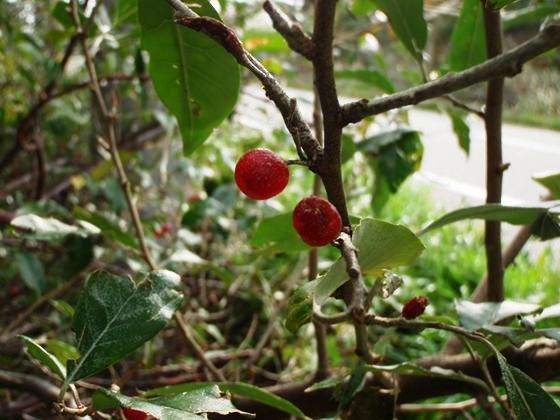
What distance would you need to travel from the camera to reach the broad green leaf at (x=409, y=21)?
0.70 metres

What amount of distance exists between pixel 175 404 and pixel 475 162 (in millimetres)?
6088

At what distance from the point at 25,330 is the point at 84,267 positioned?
1.85 feet

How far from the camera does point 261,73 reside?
379 mm

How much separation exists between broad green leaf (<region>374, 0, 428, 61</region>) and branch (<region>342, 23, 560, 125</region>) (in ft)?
1.14

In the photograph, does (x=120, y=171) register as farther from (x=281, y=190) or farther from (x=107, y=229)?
(x=281, y=190)

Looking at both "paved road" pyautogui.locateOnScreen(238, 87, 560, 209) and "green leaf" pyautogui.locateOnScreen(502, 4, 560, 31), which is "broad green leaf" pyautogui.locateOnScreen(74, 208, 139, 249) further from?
"paved road" pyautogui.locateOnScreen(238, 87, 560, 209)

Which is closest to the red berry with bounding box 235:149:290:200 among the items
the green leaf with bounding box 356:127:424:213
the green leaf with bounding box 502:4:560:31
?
the green leaf with bounding box 356:127:424:213

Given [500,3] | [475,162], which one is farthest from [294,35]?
[475,162]

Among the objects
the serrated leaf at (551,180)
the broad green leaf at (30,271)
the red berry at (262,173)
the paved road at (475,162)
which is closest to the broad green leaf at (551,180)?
the serrated leaf at (551,180)

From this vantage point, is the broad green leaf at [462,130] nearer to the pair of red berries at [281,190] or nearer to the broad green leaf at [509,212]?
the broad green leaf at [509,212]

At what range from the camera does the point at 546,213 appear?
1.92 ft

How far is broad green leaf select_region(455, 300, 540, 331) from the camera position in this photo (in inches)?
24.0

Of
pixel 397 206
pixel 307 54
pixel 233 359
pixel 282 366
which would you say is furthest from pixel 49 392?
pixel 397 206

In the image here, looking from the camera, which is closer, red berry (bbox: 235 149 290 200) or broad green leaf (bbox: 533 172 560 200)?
red berry (bbox: 235 149 290 200)
